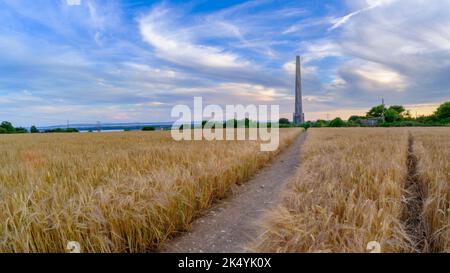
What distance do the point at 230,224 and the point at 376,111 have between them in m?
101

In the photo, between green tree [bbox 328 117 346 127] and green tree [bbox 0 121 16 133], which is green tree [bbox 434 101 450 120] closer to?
green tree [bbox 328 117 346 127]

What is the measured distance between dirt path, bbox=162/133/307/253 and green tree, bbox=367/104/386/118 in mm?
96657

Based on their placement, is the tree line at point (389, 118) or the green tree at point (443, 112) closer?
the tree line at point (389, 118)

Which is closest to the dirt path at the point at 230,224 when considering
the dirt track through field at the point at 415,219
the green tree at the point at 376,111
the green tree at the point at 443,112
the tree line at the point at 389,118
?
the dirt track through field at the point at 415,219

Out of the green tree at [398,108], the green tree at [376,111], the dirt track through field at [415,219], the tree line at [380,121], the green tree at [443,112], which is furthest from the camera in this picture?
the green tree at [398,108]

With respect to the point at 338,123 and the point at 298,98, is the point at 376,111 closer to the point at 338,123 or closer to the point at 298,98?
the point at 338,123

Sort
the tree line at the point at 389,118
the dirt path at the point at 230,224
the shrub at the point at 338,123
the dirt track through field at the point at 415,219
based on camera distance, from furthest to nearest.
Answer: the shrub at the point at 338,123 → the tree line at the point at 389,118 → the dirt path at the point at 230,224 → the dirt track through field at the point at 415,219

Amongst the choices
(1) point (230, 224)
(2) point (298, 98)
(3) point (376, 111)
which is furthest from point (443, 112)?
(1) point (230, 224)

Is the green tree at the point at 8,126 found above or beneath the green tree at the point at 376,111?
beneath

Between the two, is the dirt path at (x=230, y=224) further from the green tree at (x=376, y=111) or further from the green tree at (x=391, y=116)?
the green tree at (x=376, y=111)

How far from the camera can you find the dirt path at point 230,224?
9.38ft

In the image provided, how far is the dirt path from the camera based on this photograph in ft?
9.38

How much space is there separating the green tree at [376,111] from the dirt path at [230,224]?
96657 mm
